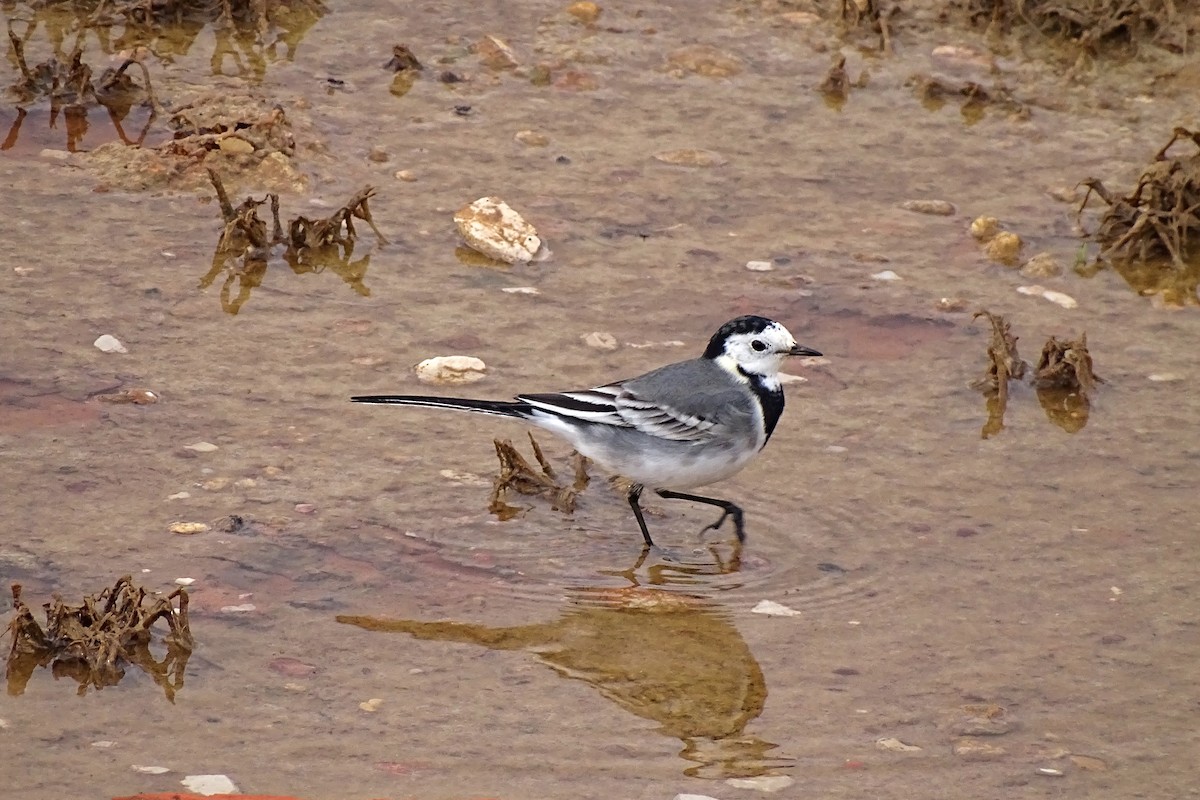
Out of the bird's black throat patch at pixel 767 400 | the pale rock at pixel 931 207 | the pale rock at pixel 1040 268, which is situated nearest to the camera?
the bird's black throat patch at pixel 767 400

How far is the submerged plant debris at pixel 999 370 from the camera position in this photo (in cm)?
734

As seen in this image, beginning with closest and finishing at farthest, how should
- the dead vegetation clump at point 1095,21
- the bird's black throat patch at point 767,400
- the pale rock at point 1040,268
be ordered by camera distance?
the bird's black throat patch at point 767,400 < the pale rock at point 1040,268 < the dead vegetation clump at point 1095,21

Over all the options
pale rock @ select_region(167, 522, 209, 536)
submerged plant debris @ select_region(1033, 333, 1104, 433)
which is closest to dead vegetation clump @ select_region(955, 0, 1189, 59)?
submerged plant debris @ select_region(1033, 333, 1104, 433)

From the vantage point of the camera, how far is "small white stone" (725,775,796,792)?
194 inches

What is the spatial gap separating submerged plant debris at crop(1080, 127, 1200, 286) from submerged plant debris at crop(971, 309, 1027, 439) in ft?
4.57

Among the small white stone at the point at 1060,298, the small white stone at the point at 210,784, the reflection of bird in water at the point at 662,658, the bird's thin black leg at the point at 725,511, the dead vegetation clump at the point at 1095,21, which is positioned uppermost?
the dead vegetation clump at the point at 1095,21

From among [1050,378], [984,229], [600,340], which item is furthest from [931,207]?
[600,340]

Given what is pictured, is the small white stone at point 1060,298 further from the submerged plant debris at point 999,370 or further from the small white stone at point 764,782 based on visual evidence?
the small white stone at point 764,782

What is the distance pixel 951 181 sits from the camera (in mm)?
9180

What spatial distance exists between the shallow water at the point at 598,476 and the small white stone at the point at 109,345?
76mm

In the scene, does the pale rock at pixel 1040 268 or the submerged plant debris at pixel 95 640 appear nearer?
the submerged plant debris at pixel 95 640

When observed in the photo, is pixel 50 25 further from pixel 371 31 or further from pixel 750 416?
pixel 750 416

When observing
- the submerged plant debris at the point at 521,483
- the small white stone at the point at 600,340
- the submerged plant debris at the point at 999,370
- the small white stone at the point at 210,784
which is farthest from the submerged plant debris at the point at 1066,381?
the small white stone at the point at 210,784

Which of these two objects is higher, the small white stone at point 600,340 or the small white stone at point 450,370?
the small white stone at point 600,340
